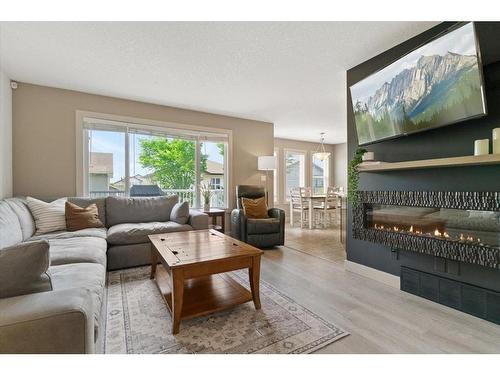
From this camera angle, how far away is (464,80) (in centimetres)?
162

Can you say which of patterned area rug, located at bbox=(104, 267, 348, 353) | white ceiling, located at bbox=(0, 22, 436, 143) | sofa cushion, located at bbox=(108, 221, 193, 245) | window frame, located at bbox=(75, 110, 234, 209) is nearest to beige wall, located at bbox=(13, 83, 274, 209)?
window frame, located at bbox=(75, 110, 234, 209)

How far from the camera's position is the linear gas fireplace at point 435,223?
165cm

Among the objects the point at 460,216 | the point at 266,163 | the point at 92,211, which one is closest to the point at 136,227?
the point at 92,211

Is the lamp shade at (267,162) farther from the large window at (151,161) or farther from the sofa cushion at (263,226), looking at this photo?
the sofa cushion at (263,226)

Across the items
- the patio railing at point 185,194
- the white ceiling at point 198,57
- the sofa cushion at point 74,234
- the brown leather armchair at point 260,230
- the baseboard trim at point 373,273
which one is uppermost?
the white ceiling at point 198,57


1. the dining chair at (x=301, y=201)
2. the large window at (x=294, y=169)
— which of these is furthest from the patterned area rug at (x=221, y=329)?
the large window at (x=294, y=169)

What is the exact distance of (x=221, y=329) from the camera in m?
1.61

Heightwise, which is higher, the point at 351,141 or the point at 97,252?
the point at 351,141

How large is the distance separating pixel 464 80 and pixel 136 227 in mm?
3394

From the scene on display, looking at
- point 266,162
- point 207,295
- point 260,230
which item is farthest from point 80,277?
point 266,162

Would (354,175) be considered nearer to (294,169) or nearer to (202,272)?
(202,272)

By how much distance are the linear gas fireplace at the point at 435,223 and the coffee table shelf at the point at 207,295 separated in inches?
56.0

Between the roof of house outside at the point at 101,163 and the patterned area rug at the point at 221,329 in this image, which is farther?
the roof of house outside at the point at 101,163

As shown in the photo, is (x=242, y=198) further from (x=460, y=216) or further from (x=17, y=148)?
(x=17, y=148)
